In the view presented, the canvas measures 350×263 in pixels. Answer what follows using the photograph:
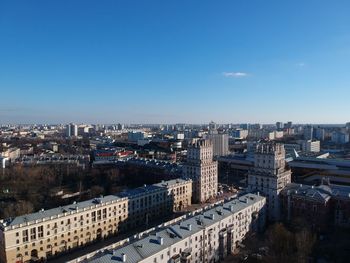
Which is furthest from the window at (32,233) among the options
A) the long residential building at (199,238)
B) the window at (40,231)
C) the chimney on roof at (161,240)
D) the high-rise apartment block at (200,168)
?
the high-rise apartment block at (200,168)

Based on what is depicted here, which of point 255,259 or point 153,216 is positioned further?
point 153,216

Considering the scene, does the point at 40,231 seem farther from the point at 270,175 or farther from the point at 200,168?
the point at 270,175

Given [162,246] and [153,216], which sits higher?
[162,246]

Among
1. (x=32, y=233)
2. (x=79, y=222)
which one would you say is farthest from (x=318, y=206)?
(x=32, y=233)

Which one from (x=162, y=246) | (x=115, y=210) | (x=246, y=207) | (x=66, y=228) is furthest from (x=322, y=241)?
(x=66, y=228)

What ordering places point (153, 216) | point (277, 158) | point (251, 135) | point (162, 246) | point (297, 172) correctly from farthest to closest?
point (251, 135) < point (297, 172) < point (153, 216) < point (277, 158) < point (162, 246)

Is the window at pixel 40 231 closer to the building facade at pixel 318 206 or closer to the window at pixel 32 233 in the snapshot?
the window at pixel 32 233

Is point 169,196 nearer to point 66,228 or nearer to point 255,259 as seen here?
point 66,228
